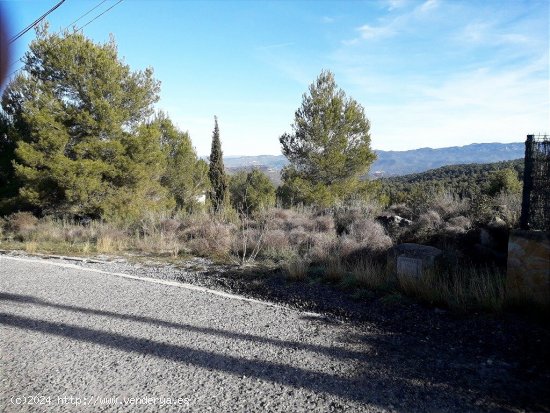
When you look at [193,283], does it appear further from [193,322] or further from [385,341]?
[385,341]

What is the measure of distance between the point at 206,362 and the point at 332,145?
20.4m

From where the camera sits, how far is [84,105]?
17.2 metres

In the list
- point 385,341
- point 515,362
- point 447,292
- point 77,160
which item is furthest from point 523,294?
point 77,160

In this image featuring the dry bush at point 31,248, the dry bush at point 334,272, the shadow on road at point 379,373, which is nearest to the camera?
the shadow on road at point 379,373

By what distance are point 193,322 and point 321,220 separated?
8558 mm

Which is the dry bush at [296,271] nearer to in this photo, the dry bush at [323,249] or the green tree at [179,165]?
the dry bush at [323,249]

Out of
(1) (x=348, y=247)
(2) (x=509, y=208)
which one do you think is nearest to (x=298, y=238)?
(1) (x=348, y=247)

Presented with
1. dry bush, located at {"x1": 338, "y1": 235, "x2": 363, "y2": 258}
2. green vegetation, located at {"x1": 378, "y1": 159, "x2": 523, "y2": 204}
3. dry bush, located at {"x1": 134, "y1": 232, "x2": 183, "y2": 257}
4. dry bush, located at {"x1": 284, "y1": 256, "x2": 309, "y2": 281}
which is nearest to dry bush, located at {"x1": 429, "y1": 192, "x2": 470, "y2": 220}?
green vegetation, located at {"x1": 378, "y1": 159, "x2": 523, "y2": 204}

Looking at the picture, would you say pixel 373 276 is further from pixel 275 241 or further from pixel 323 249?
pixel 275 241

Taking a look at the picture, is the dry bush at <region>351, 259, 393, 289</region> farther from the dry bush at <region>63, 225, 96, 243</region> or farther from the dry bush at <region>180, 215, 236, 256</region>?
the dry bush at <region>63, 225, 96, 243</region>

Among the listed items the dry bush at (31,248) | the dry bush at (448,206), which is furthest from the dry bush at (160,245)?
the dry bush at (448,206)

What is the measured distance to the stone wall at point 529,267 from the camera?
14.2 feet

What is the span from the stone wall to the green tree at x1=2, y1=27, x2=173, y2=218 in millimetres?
16202

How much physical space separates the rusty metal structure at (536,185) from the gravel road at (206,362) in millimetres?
2888
